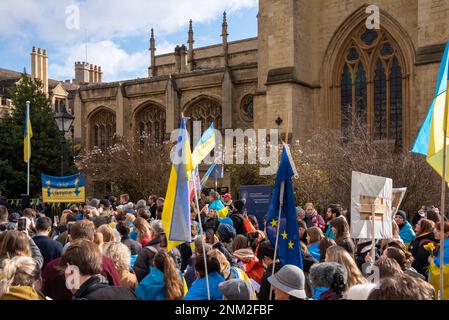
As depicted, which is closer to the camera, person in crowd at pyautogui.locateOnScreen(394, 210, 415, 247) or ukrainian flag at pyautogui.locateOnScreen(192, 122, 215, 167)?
person in crowd at pyautogui.locateOnScreen(394, 210, 415, 247)

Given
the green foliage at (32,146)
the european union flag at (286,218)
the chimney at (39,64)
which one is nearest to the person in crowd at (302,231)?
the european union flag at (286,218)

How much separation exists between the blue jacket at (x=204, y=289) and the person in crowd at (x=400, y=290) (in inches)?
78.1

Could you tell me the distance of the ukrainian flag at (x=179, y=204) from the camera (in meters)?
5.56

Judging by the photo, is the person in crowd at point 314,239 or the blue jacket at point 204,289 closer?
the blue jacket at point 204,289

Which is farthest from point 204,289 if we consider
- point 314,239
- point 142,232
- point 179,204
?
point 142,232

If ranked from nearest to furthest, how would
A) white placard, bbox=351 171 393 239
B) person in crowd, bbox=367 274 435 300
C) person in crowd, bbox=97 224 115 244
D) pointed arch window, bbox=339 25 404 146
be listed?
person in crowd, bbox=367 274 435 300 < white placard, bbox=351 171 393 239 < person in crowd, bbox=97 224 115 244 < pointed arch window, bbox=339 25 404 146

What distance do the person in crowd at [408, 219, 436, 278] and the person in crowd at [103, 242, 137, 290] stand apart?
11.9ft

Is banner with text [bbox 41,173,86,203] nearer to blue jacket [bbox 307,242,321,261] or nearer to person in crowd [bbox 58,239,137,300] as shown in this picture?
blue jacket [bbox 307,242,321,261]

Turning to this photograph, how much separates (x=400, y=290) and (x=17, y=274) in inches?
99.0

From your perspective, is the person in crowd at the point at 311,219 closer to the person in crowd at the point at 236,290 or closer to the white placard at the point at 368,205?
the white placard at the point at 368,205

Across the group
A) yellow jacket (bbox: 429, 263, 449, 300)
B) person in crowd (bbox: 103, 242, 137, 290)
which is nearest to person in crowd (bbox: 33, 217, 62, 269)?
person in crowd (bbox: 103, 242, 137, 290)

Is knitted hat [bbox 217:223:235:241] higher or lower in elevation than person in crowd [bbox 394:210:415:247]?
higher

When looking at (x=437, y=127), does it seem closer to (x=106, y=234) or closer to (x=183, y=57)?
(x=106, y=234)

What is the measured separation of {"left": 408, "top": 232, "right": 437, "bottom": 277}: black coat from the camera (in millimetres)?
6770
